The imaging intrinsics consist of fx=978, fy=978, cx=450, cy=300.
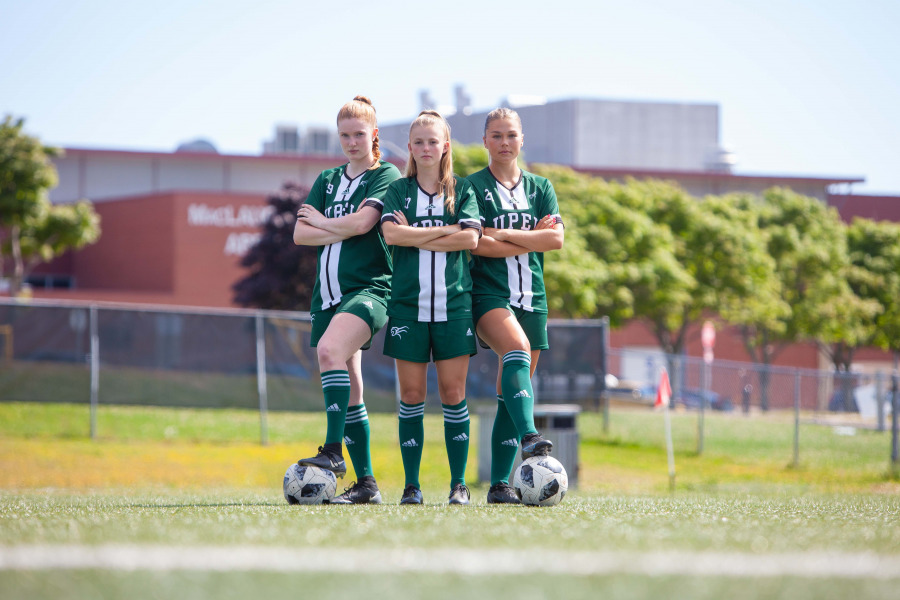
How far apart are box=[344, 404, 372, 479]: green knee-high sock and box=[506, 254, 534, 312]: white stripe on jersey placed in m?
1.16

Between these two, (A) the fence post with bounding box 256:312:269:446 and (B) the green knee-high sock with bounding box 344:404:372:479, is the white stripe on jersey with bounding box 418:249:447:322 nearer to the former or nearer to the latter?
(B) the green knee-high sock with bounding box 344:404:372:479

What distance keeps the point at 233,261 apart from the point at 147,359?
33.5 m

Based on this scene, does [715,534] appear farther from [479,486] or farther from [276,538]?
[479,486]

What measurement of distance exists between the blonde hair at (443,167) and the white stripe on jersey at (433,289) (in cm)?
33

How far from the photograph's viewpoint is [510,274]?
5.75 meters

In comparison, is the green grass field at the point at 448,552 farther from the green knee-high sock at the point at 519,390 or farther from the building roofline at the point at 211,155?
the building roofline at the point at 211,155

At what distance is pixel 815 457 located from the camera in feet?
56.5

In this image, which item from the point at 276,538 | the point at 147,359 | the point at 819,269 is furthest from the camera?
the point at 819,269

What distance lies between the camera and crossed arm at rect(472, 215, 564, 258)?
18.4ft

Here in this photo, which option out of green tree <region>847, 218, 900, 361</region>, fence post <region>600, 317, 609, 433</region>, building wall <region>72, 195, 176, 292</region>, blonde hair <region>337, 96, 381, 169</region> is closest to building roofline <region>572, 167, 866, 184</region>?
green tree <region>847, 218, 900, 361</region>

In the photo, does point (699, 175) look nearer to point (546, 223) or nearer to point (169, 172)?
point (169, 172)

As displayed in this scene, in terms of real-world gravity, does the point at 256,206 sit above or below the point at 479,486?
above

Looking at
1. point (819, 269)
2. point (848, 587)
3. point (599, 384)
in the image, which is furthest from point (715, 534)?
point (819, 269)

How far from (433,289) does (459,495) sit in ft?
3.86
